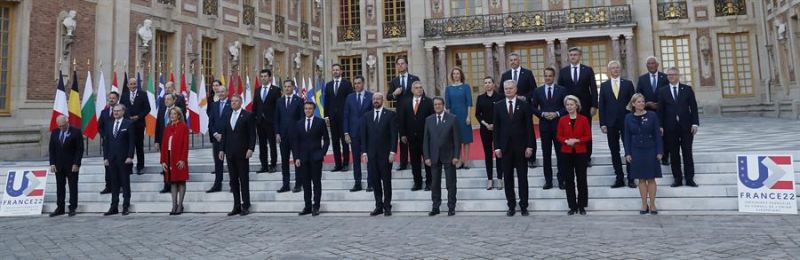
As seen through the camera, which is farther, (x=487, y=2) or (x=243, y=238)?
(x=487, y=2)

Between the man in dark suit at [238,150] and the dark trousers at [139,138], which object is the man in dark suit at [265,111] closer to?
the man in dark suit at [238,150]

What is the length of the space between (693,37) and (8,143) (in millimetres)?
24941

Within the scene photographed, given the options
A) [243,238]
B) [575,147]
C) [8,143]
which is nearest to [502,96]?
[575,147]

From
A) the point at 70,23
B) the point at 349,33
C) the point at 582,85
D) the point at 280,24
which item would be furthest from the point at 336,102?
the point at 349,33

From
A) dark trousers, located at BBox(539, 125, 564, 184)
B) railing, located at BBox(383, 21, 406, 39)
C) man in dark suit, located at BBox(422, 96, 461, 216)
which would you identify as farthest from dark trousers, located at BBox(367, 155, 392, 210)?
railing, located at BBox(383, 21, 406, 39)

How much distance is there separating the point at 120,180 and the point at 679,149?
27.3ft

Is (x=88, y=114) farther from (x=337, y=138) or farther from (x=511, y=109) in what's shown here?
(x=511, y=109)

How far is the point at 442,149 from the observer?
7.61 m

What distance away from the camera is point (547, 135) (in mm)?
7887

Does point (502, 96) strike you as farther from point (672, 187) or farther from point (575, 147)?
point (672, 187)

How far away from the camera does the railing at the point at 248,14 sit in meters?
21.9

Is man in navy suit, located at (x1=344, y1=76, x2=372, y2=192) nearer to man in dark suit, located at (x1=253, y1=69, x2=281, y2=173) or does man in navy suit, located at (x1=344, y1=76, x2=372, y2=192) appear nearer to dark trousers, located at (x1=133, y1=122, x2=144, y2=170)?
man in dark suit, located at (x1=253, y1=69, x2=281, y2=173)

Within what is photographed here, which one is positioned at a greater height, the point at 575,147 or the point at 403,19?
the point at 403,19

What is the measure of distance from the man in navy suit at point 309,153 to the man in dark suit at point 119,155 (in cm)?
267
